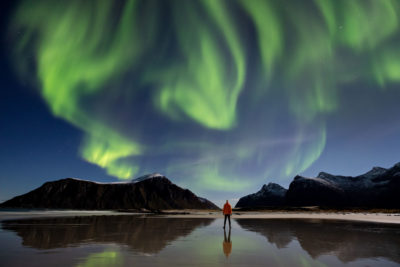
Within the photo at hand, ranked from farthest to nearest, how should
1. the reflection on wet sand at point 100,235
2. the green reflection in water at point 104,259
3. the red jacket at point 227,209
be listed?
the red jacket at point 227,209
the reflection on wet sand at point 100,235
the green reflection in water at point 104,259

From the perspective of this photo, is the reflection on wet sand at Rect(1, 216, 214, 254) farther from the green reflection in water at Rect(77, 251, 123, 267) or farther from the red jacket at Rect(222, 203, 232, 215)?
the red jacket at Rect(222, 203, 232, 215)

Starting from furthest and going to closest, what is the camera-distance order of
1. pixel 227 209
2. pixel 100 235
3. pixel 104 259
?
pixel 227 209
pixel 100 235
pixel 104 259

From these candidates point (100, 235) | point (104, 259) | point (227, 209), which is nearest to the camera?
point (104, 259)

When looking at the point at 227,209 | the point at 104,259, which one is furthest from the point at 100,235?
the point at 227,209

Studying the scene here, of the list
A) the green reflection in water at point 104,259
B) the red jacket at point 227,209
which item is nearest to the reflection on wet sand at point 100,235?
the green reflection in water at point 104,259

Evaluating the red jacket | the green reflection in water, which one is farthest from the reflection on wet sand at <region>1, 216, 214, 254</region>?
the red jacket

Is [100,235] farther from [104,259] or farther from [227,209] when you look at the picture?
[227,209]

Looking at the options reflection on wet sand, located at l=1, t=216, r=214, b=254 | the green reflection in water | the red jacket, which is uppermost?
the red jacket

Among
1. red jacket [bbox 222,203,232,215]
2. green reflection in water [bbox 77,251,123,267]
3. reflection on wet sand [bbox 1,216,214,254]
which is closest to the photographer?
green reflection in water [bbox 77,251,123,267]

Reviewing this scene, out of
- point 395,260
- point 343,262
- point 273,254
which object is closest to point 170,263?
point 273,254

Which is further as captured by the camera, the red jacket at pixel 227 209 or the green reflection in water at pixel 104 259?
the red jacket at pixel 227 209

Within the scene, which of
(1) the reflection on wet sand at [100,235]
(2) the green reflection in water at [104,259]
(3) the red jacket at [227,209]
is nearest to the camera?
(2) the green reflection in water at [104,259]

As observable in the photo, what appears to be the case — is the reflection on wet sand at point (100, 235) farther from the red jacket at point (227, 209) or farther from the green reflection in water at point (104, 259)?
the red jacket at point (227, 209)

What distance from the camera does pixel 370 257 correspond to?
1091cm
